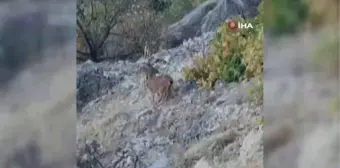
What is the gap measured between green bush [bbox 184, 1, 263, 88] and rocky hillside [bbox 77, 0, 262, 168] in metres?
0.02

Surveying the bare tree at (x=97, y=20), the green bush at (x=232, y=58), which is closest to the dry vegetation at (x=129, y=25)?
the bare tree at (x=97, y=20)

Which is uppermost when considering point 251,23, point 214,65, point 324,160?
point 251,23

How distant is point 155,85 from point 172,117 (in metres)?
0.09

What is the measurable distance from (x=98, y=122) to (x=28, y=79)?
19cm

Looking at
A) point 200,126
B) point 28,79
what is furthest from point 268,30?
point 28,79

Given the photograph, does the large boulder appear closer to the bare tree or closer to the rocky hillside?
the rocky hillside

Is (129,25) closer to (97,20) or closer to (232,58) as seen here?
(97,20)

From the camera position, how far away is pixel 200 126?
1.15m

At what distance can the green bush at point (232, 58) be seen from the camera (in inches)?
45.6

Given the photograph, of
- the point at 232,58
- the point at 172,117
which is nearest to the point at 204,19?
the point at 232,58

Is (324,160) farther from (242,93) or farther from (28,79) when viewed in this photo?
(28,79)

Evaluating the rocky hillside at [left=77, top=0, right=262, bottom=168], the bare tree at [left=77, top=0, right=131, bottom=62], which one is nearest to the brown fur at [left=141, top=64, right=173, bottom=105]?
the rocky hillside at [left=77, top=0, right=262, bottom=168]

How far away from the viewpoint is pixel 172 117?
1.15 meters

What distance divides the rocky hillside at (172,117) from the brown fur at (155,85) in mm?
14
